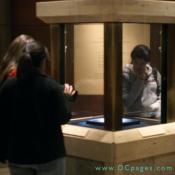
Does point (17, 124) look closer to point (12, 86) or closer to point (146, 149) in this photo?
point (12, 86)

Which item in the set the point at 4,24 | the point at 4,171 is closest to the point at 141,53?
the point at 4,171

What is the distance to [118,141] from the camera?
3801mm

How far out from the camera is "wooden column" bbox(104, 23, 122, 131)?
3838 millimetres

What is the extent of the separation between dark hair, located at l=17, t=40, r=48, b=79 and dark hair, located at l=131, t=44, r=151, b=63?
1149 mm

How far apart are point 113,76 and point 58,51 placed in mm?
687

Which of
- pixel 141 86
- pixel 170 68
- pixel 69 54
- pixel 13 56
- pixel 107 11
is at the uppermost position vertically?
pixel 107 11

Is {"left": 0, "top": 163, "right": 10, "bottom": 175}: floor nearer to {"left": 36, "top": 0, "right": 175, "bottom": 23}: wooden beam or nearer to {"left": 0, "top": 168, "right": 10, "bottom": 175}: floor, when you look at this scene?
{"left": 0, "top": 168, "right": 10, "bottom": 175}: floor

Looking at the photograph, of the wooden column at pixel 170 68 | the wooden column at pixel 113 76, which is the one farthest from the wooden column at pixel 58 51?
the wooden column at pixel 170 68

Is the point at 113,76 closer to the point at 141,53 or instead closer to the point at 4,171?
the point at 141,53

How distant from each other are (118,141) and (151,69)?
31.0 inches

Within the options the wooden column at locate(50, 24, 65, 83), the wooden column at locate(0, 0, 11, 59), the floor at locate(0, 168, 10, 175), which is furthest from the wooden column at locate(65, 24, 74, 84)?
the wooden column at locate(0, 0, 11, 59)

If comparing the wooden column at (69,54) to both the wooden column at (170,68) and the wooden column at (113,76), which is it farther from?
the wooden column at (170,68)

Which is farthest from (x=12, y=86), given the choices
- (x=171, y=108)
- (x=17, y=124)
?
(x=171, y=108)

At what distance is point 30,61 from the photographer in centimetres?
301
